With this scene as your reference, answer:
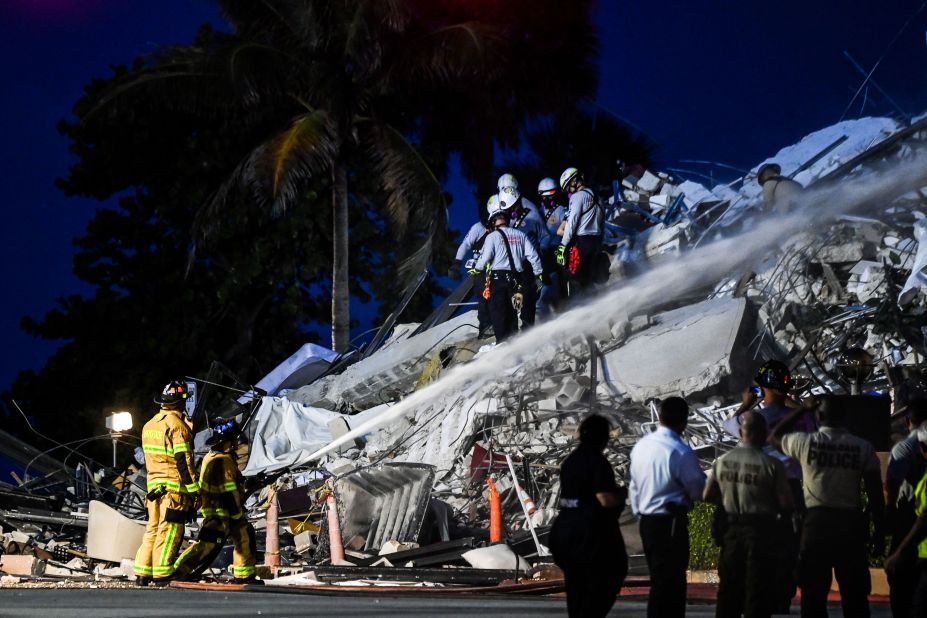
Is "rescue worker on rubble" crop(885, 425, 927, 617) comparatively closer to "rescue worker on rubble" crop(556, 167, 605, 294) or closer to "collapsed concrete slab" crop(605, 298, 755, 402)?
"collapsed concrete slab" crop(605, 298, 755, 402)

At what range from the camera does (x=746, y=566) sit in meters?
6.66

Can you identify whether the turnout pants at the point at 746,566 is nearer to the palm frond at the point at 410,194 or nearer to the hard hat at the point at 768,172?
the hard hat at the point at 768,172

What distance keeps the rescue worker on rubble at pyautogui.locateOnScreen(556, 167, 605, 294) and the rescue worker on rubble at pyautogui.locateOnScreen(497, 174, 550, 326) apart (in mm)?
486

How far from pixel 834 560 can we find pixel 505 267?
7.51m

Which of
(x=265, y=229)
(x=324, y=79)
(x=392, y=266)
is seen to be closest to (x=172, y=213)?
(x=265, y=229)

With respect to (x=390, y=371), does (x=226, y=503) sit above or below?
below

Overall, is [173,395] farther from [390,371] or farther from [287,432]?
[390,371]

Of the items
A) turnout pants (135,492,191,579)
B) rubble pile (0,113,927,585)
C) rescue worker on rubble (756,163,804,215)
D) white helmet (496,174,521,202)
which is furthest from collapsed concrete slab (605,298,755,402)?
turnout pants (135,492,191,579)

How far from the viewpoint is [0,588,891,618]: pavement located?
8.04m

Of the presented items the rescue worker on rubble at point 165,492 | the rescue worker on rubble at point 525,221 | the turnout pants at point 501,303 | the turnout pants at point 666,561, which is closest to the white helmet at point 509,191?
the rescue worker on rubble at point 525,221

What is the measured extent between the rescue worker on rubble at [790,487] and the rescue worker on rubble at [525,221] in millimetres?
5922

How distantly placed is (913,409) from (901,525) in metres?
0.69

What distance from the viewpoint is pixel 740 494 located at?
6.65m

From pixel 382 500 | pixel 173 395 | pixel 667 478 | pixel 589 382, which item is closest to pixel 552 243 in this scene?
pixel 589 382
